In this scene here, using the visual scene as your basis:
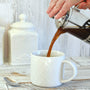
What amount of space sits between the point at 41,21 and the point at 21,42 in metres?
0.21

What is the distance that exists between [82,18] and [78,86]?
0.22 metres

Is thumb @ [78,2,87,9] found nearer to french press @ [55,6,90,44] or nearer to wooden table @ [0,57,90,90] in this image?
french press @ [55,6,90,44]

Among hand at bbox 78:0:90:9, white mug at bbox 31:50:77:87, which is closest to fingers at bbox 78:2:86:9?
hand at bbox 78:0:90:9

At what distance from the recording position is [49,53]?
754mm

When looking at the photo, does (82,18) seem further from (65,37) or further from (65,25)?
(65,37)

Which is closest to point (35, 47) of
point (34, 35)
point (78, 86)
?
point (34, 35)

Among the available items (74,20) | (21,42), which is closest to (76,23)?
(74,20)

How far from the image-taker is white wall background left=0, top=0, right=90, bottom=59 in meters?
1.07

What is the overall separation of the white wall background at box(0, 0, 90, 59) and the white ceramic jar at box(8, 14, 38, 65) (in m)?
0.11

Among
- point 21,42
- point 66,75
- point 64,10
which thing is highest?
point 64,10

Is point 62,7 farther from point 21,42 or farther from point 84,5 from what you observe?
point 21,42

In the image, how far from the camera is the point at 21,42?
0.96 metres

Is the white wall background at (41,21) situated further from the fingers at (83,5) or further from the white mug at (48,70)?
the white mug at (48,70)

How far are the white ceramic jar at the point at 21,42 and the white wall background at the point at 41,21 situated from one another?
0.35 ft
